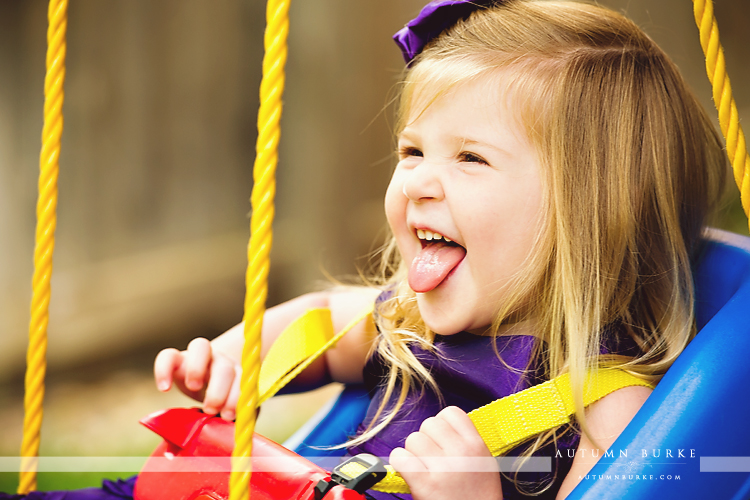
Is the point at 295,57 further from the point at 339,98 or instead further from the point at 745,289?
the point at 745,289

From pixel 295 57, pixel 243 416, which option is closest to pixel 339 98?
pixel 295 57

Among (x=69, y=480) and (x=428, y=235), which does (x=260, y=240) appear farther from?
(x=69, y=480)

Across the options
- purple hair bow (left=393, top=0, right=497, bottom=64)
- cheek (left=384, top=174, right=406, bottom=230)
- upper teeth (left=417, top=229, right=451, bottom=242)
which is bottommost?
upper teeth (left=417, top=229, right=451, bottom=242)

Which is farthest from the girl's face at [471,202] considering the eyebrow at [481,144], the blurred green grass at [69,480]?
the blurred green grass at [69,480]

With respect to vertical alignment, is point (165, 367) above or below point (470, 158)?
below

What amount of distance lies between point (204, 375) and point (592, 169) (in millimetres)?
329

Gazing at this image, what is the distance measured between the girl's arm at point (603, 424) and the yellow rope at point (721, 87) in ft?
0.48

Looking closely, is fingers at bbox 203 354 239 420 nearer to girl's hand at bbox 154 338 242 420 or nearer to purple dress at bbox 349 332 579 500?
girl's hand at bbox 154 338 242 420

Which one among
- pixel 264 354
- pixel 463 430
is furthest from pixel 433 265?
pixel 264 354

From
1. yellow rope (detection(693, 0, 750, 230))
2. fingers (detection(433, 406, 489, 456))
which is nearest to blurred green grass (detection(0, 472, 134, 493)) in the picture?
fingers (detection(433, 406, 489, 456))

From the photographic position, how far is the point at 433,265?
427mm

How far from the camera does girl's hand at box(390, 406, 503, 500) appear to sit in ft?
1.20

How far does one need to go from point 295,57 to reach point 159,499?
3.21 feet

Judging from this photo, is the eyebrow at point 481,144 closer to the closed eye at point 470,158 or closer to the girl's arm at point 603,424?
the closed eye at point 470,158
